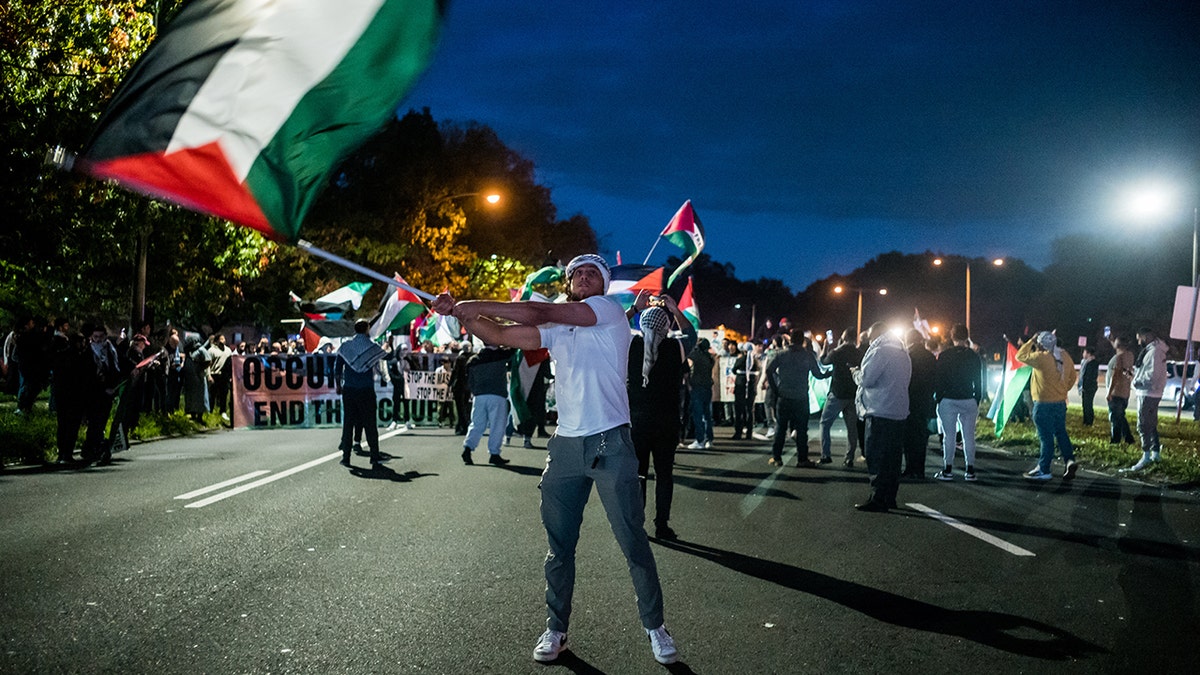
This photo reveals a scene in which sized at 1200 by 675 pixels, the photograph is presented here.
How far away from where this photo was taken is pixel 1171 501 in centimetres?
1100

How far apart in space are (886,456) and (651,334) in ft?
9.53

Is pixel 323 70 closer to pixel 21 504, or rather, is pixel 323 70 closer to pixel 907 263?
pixel 21 504

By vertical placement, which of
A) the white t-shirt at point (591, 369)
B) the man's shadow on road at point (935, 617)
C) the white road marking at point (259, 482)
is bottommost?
the man's shadow on road at point (935, 617)

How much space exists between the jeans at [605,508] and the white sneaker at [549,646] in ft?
0.11

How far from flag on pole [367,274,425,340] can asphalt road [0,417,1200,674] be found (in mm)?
3207

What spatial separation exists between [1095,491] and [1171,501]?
0.90 m

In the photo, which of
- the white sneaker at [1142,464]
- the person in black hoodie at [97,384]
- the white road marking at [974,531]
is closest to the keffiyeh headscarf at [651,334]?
the white road marking at [974,531]

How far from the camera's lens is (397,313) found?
14.7 metres

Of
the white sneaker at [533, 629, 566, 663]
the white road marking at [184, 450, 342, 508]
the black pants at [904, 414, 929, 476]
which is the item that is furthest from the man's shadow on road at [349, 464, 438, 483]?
the white sneaker at [533, 629, 566, 663]

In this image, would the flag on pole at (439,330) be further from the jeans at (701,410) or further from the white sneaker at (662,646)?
the white sneaker at (662,646)

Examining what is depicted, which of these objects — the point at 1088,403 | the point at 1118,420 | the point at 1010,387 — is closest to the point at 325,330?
the point at 1010,387

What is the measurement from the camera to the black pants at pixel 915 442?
41.5 feet

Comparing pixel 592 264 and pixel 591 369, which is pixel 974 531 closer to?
pixel 591 369

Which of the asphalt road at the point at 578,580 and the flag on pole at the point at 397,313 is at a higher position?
the flag on pole at the point at 397,313
